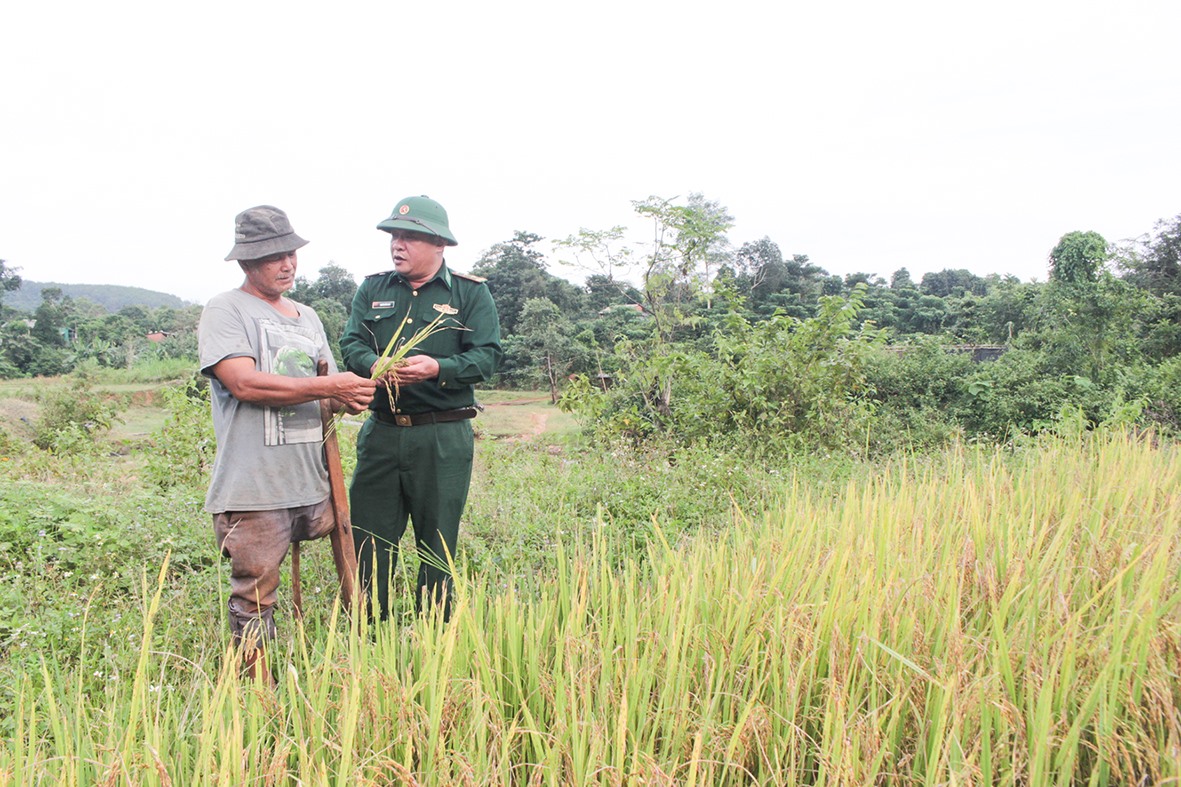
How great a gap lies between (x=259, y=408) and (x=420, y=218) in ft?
3.02

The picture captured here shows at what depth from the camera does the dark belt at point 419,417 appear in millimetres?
2887

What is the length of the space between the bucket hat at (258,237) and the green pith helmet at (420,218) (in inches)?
18.9

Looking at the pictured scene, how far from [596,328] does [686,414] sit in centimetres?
1670

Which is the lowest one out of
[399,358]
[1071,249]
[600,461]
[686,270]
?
[600,461]

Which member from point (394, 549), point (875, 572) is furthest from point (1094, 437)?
point (394, 549)

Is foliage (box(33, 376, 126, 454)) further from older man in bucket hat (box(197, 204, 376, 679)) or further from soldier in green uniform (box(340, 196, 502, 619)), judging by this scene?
older man in bucket hat (box(197, 204, 376, 679))

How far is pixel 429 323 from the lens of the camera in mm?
3010

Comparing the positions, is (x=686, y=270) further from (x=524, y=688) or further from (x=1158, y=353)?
(x=1158, y=353)

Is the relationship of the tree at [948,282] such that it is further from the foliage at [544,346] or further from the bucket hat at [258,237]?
the bucket hat at [258,237]

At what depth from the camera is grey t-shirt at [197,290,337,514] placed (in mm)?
2303

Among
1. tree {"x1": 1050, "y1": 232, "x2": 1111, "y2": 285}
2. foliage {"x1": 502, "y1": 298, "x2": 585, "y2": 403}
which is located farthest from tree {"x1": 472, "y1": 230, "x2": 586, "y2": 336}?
tree {"x1": 1050, "y1": 232, "x2": 1111, "y2": 285}

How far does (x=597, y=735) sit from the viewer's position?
129cm

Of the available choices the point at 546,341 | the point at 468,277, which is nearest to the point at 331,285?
the point at 546,341

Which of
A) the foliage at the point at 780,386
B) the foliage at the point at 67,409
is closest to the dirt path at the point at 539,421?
the foliage at the point at 780,386
